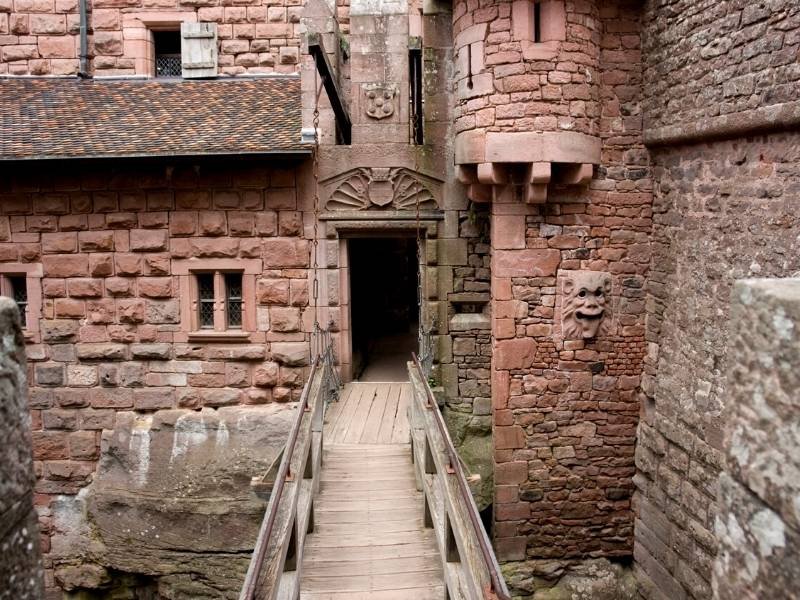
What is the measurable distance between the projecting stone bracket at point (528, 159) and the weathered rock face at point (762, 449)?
5.46m

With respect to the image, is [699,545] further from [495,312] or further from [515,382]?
[495,312]

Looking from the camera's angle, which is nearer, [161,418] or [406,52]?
[406,52]

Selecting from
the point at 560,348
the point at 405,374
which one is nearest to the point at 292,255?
the point at 405,374

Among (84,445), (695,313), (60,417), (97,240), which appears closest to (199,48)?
(97,240)

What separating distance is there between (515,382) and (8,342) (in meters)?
6.19

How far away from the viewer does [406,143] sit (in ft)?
26.3

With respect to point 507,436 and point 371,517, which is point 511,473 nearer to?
point 507,436

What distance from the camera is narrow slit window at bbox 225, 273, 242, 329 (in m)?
8.40

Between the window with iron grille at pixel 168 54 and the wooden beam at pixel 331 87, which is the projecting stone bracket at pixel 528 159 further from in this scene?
the window with iron grille at pixel 168 54

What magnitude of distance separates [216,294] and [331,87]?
2.73 m

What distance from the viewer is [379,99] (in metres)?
7.96

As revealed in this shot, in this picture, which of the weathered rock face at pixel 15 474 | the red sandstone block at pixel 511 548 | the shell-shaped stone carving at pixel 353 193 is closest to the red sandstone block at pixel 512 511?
the red sandstone block at pixel 511 548

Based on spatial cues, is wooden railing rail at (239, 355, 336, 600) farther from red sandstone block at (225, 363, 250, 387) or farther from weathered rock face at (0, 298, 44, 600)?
red sandstone block at (225, 363, 250, 387)

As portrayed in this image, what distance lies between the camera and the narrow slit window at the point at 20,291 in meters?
8.45
